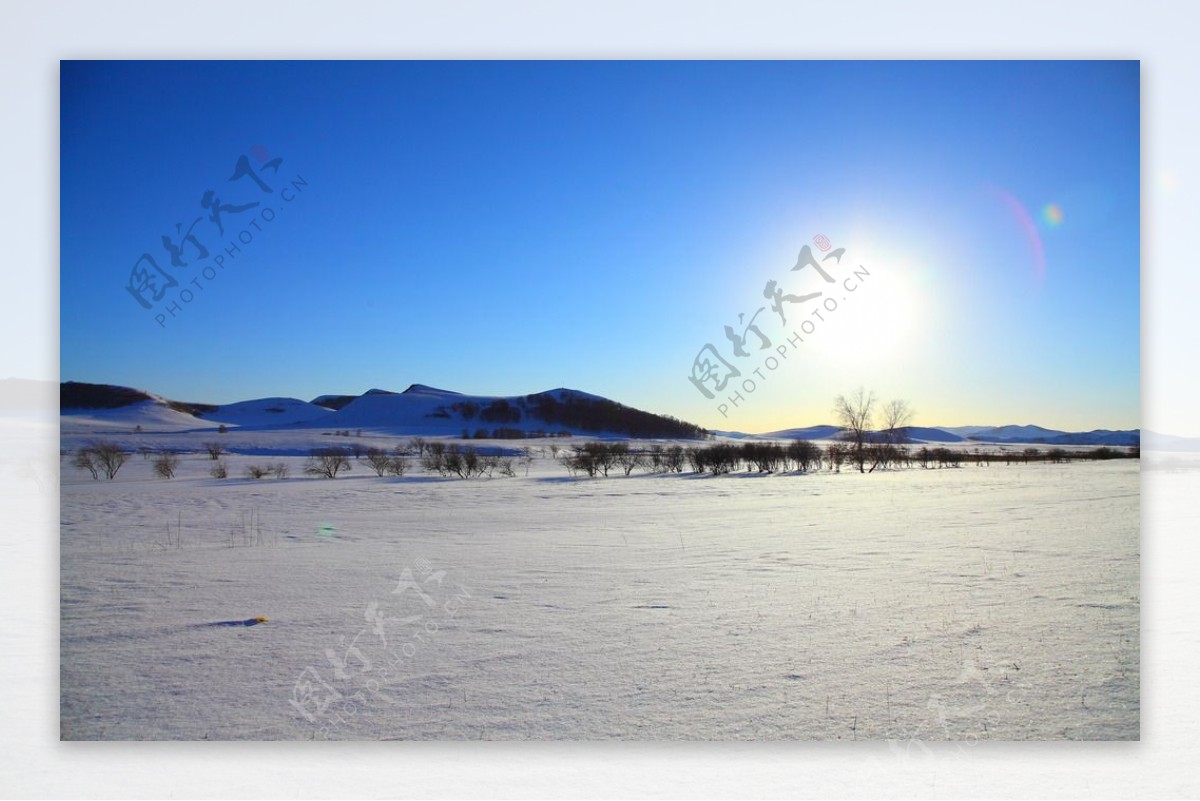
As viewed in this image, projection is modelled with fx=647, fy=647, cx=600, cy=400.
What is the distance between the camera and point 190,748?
10.2 feet

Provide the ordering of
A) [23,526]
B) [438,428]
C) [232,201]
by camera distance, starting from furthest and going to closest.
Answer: [438,428] < [232,201] < [23,526]

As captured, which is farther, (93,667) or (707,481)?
(707,481)

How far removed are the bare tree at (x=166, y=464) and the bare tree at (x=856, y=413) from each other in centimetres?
563

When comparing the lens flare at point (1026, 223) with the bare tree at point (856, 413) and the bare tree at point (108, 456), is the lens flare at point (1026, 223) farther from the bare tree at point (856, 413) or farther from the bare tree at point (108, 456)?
the bare tree at point (108, 456)

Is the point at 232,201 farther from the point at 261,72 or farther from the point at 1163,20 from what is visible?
the point at 1163,20

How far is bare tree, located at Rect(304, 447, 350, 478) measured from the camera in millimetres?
8180

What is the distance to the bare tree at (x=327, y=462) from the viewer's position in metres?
8.18

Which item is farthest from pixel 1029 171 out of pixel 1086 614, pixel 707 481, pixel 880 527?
pixel 707 481

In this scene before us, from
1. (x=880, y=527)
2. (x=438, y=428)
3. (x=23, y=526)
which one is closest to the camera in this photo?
(x=23, y=526)

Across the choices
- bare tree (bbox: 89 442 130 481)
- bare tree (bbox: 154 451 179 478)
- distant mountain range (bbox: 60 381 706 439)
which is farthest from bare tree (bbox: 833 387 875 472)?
bare tree (bbox: 154 451 179 478)

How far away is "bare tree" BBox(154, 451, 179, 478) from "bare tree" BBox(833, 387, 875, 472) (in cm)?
563

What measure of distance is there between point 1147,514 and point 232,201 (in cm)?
571

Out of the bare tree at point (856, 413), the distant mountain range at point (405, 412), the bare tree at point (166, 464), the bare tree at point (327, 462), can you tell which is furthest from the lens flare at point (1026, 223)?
the bare tree at point (327, 462)

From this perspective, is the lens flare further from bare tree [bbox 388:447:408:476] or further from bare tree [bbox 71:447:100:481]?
bare tree [bbox 388:447:408:476]
